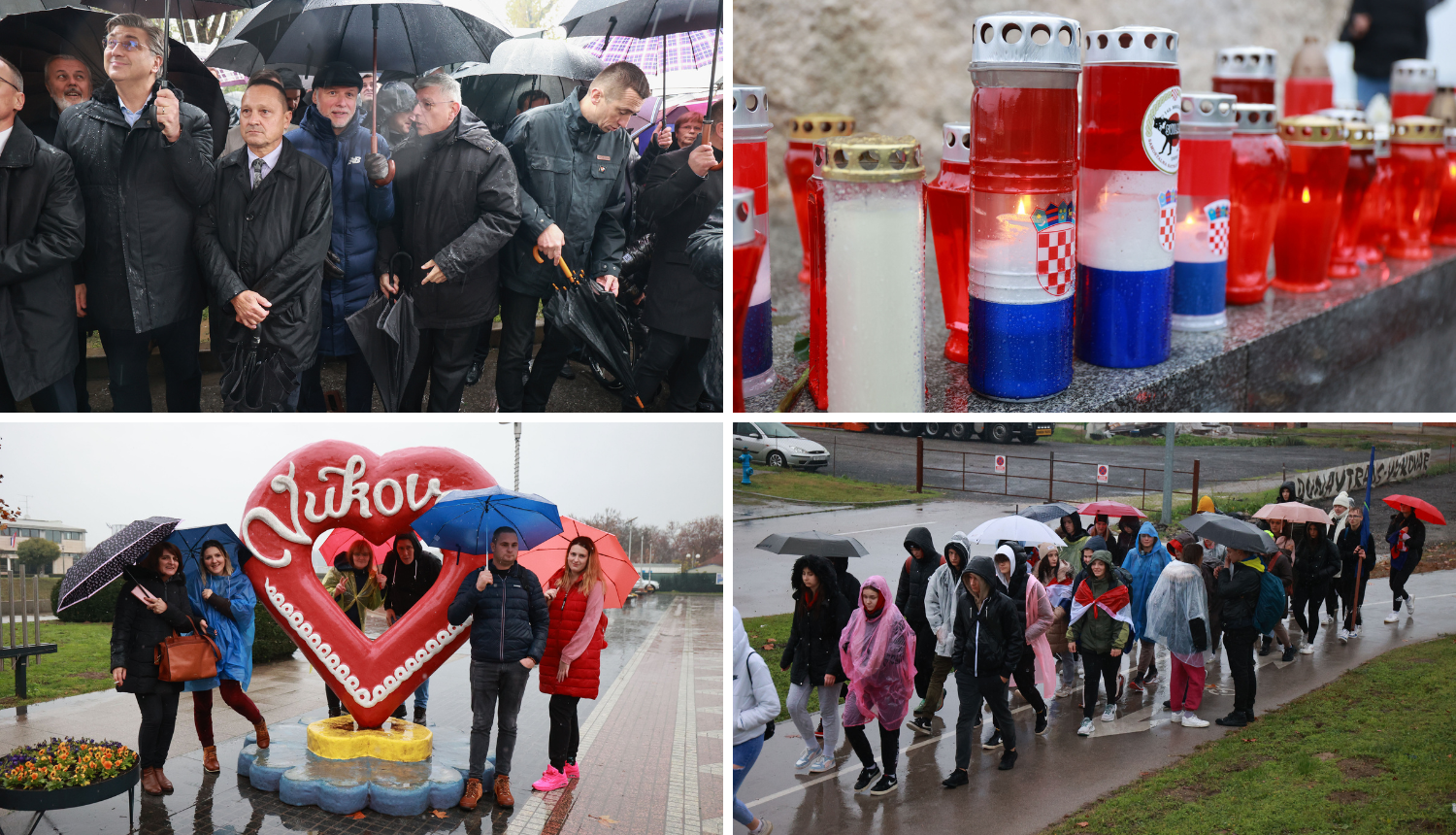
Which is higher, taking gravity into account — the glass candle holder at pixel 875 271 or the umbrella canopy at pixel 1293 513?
the glass candle holder at pixel 875 271

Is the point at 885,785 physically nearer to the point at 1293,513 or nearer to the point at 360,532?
the point at 1293,513

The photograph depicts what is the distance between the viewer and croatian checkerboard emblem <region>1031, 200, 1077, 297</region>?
256 cm

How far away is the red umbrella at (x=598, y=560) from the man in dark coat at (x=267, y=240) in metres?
0.94

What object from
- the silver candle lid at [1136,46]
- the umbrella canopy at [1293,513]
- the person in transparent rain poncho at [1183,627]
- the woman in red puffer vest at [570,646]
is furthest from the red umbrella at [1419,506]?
the woman in red puffer vest at [570,646]

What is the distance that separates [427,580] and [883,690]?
5.05 feet

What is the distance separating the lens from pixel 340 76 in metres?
2.92

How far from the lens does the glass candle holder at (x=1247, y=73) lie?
3.66m

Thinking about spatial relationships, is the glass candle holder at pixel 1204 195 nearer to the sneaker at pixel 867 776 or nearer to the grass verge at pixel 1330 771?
the grass verge at pixel 1330 771

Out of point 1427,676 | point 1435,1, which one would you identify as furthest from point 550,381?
point 1435,1

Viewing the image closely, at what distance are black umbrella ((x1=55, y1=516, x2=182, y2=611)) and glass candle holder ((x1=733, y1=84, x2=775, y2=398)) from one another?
1.92m

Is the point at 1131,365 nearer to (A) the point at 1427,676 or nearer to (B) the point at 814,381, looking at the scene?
(B) the point at 814,381

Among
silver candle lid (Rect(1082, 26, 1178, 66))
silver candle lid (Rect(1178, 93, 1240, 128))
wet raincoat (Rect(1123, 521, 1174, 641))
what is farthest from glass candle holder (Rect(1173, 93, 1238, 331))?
wet raincoat (Rect(1123, 521, 1174, 641))

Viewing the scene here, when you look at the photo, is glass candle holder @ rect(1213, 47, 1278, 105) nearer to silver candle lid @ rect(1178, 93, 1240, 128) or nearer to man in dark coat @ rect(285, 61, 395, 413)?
silver candle lid @ rect(1178, 93, 1240, 128)

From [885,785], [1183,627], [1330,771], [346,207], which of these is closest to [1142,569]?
[1183,627]
